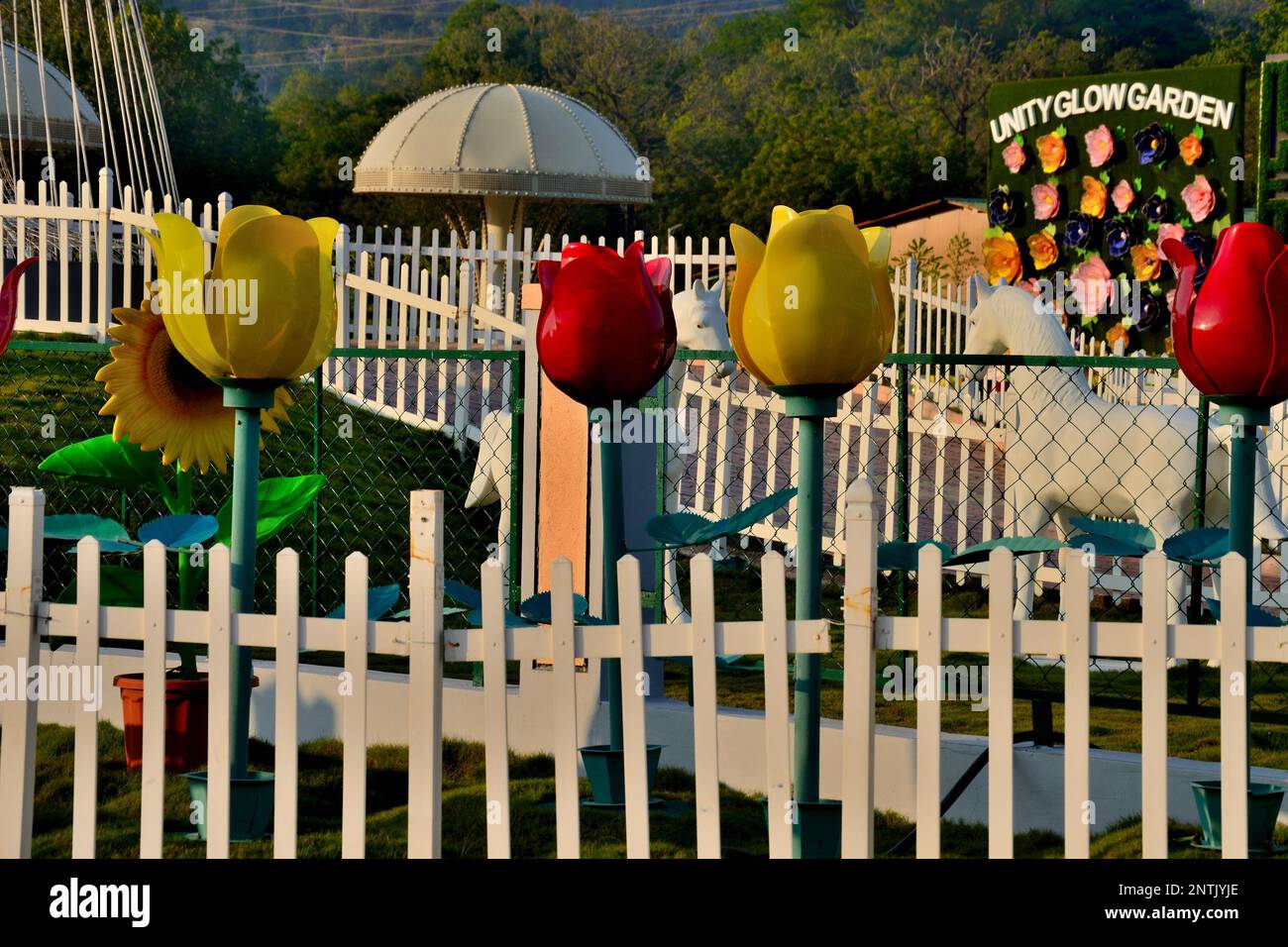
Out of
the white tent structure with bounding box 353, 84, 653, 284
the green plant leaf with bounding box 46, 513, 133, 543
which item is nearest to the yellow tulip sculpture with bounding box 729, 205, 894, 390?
the green plant leaf with bounding box 46, 513, 133, 543

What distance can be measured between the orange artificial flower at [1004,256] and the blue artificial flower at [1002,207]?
144 millimetres

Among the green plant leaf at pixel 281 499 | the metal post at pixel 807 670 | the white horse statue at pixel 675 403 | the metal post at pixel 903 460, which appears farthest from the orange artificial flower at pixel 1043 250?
the metal post at pixel 807 670

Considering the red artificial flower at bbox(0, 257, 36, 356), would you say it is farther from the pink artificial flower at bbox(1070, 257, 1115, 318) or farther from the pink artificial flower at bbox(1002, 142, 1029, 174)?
the pink artificial flower at bbox(1002, 142, 1029, 174)

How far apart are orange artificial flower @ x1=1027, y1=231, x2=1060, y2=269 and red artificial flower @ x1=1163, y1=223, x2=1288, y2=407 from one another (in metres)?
11.9

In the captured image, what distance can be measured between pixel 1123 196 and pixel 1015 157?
1.19 m

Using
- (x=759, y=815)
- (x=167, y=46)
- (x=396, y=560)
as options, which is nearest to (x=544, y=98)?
(x=396, y=560)

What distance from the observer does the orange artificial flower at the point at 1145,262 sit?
50.1ft

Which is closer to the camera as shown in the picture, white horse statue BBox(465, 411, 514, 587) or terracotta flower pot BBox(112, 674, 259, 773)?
terracotta flower pot BBox(112, 674, 259, 773)

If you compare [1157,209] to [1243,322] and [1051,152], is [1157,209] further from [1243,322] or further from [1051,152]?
[1243,322]

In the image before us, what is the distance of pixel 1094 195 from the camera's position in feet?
51.0

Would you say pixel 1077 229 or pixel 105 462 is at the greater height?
pixel 1077 229

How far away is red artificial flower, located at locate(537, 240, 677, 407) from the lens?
441 centimetres

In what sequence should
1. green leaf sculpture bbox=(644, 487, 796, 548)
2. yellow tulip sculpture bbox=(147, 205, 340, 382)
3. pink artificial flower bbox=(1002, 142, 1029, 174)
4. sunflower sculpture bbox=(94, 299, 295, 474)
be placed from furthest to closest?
pink artificial flower bbox=(1002, 142, 1029, 174)
sunflower sculpture bbox=(94, 299, 295, 474)
green leaf sculpture bbox=(644, 487, 796, 548)
yellow tulip sculpture bbox=(147, 205, 340, 382)

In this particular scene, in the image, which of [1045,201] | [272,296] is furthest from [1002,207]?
[272,296]
